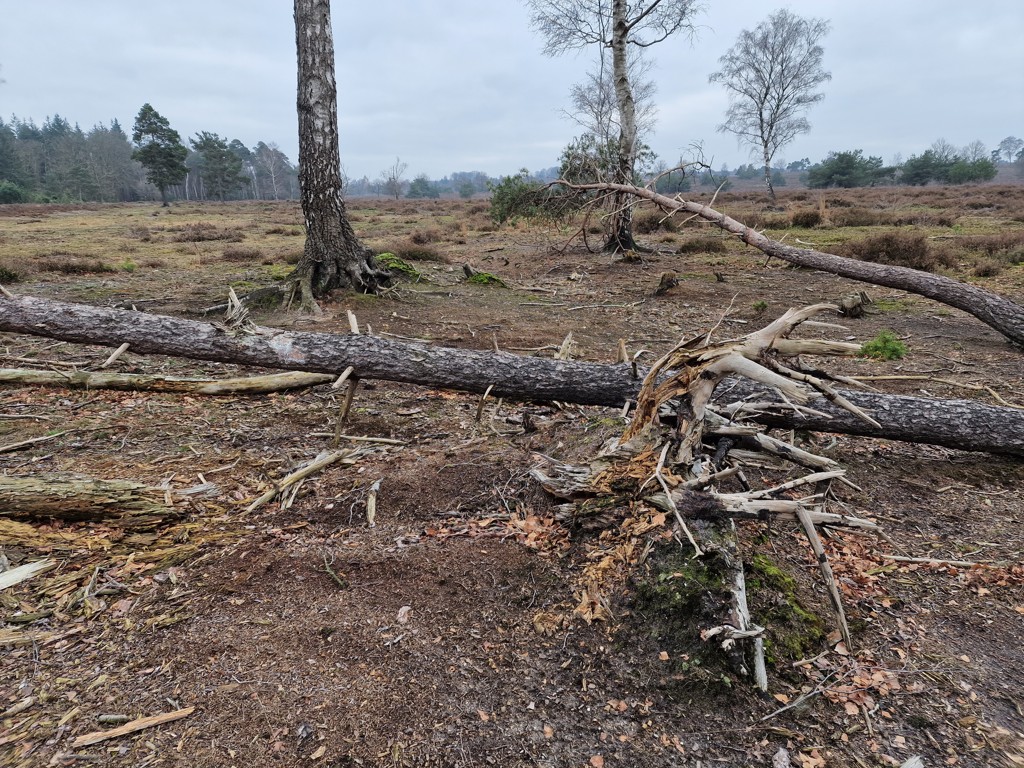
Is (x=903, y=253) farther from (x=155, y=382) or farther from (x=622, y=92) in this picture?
(x=155, y=382)

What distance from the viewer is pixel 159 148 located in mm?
44406

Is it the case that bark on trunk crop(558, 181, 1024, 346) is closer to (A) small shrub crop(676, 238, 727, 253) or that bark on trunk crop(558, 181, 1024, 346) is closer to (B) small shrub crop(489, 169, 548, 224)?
(B) small shrub crop(489, 169, 548, 224)

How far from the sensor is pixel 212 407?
181 inches

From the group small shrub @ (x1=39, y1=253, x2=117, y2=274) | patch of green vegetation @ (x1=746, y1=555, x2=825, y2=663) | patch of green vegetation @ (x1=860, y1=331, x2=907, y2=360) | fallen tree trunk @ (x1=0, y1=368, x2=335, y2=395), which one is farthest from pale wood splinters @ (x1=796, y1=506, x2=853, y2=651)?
small shrub @ (x1=39, y1=253, x2=117, y2=274)

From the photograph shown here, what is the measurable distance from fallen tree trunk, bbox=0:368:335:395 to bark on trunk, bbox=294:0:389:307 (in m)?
2.67

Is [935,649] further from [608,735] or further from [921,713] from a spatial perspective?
[608,735]

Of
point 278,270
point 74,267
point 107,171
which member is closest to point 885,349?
point 278,270

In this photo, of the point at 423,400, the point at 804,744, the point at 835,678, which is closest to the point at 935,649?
the point at 835,678

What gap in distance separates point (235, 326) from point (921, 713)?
4.47 m

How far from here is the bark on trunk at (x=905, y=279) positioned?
5.98 m

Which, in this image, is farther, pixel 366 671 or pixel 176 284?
pixel 176 284

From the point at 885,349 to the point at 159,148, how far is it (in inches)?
2161

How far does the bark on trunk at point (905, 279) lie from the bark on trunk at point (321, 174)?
3.57m

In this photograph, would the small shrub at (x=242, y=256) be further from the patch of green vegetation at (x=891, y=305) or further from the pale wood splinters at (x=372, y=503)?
the patch of green vegetation at (x=891, y=305)
